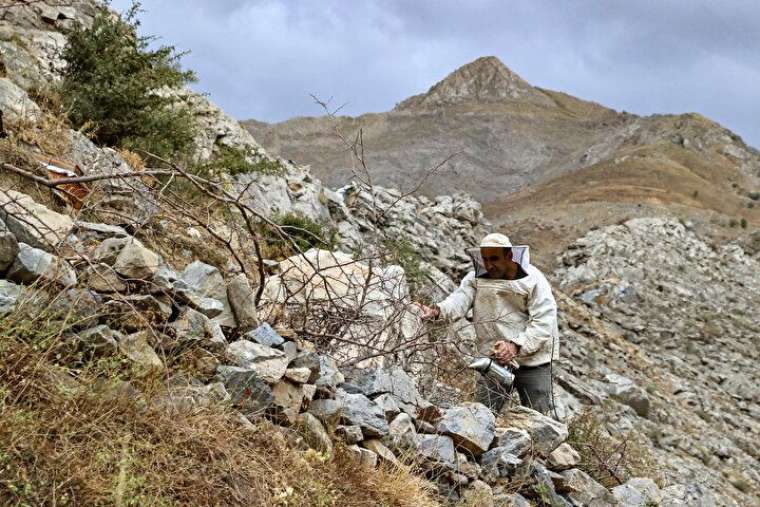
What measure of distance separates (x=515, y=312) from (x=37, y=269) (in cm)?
323

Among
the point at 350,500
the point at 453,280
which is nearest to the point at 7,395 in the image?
the point at 350,500

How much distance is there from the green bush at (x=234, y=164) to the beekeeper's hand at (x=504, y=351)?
4.81 metres

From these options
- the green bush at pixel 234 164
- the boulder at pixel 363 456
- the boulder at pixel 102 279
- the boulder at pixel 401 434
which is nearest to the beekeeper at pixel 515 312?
the boulder at pixel 401 434

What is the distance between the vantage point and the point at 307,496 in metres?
2.72

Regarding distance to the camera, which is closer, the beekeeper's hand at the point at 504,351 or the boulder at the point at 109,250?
the boulder at the point at 109,250

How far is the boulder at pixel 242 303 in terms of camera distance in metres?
3.67

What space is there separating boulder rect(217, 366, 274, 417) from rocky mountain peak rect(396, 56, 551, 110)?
7278 cm

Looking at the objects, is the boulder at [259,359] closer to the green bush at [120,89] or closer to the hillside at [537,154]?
the green bush at [120,89]

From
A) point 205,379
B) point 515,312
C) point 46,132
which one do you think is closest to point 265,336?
point 205,379

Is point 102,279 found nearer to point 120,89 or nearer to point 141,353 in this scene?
point 141,353

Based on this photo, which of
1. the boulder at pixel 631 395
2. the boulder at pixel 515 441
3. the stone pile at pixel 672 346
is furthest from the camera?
the boulder at pixel 631 395

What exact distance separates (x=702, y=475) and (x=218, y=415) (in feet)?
25.4

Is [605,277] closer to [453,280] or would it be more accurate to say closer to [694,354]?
[694,354]

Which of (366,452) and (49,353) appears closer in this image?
(49,353)
